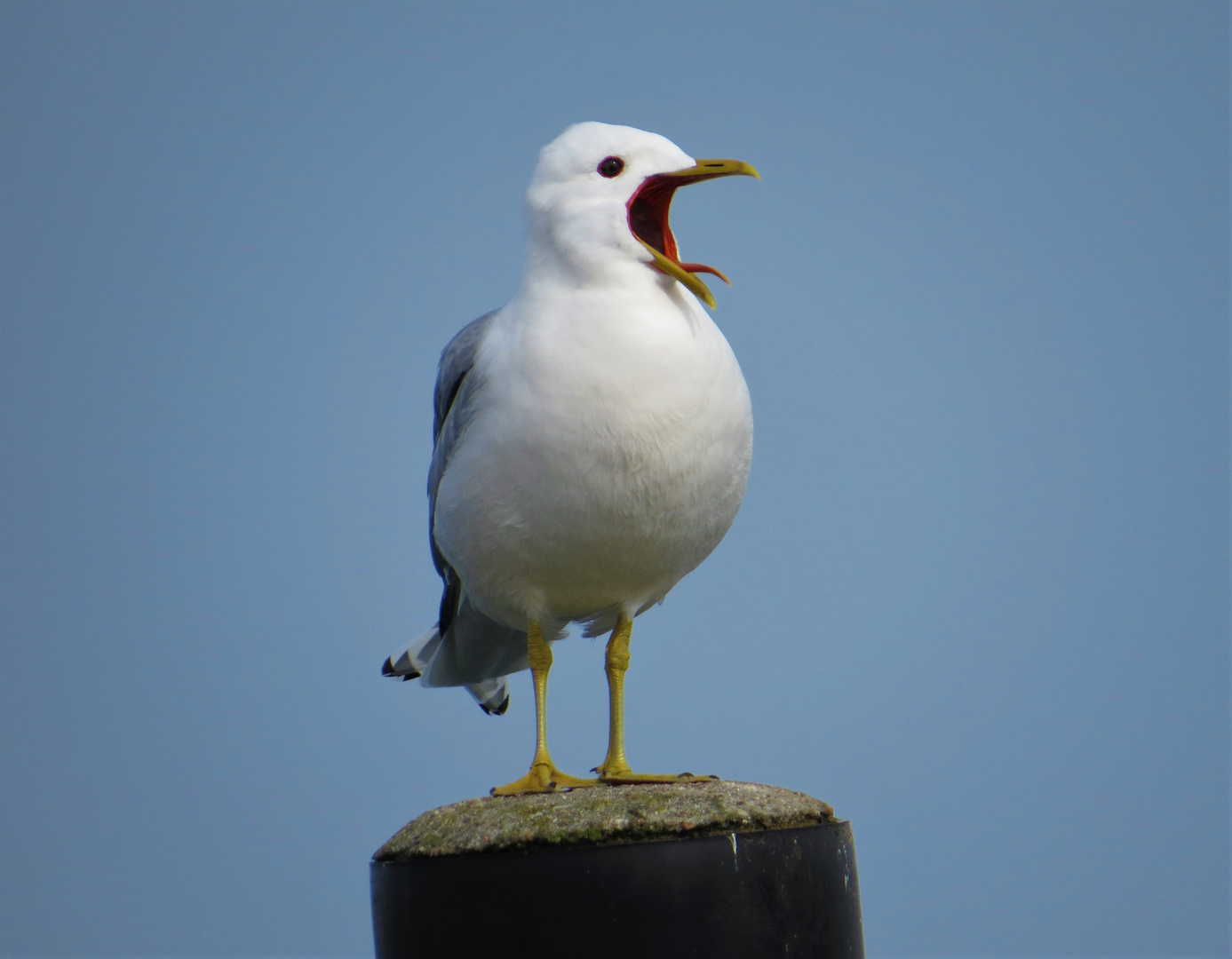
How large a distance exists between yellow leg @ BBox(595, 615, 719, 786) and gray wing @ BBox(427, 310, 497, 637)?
572mm

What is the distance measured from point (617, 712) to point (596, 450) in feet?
2.63

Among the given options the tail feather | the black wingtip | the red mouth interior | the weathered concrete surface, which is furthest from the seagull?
the black wingtip

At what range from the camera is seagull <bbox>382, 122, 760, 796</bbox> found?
9.93 feet

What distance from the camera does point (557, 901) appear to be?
266 cm

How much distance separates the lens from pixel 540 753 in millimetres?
3338

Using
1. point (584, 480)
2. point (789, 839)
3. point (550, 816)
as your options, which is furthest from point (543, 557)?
point (789, 839)

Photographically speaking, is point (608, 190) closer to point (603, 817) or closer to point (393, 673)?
point (603, 817)

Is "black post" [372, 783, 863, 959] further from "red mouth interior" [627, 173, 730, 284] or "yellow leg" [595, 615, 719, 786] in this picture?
"red mouth interior" [627, 173, 730, 284]

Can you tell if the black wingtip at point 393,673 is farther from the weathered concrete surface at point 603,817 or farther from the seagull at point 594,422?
the weathered concrete surface at point 603,817

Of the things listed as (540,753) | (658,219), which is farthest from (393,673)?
(658,219)

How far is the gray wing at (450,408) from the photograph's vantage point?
3371mm

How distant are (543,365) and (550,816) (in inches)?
41.6

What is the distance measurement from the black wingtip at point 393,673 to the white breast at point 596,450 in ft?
3.05

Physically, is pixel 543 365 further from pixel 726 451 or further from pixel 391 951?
pixel 391 951
